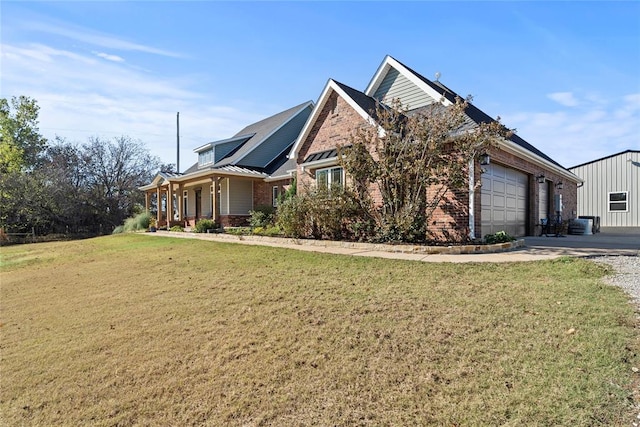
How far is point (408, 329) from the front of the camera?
408 cm

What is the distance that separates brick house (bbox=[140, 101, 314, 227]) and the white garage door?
10.1 m

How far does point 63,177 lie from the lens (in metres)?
28.4

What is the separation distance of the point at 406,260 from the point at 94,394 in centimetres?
594

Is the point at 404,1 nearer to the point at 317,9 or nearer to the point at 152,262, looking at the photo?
the point at 317,9

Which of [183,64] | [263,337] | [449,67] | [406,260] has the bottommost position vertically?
[263,337]

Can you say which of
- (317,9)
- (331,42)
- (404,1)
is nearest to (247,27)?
(317,9)

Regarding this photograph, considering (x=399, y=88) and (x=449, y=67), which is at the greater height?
(x=449, y=67)

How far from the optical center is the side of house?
65.3 feet

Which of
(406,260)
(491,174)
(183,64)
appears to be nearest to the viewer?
(406,260)

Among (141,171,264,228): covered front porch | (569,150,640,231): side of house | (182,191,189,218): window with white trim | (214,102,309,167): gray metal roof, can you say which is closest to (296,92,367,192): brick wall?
(141,171,264,228): covered front porch

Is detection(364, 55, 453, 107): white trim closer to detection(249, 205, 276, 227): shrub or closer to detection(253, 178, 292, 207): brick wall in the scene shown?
detection(249, 205, 276, 227): shrub

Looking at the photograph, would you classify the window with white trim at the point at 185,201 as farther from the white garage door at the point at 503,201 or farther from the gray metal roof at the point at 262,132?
the white garage door at the point at 503,201

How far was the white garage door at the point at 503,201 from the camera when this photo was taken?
36.8 ft

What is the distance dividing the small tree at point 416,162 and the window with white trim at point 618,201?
53.2 ft
